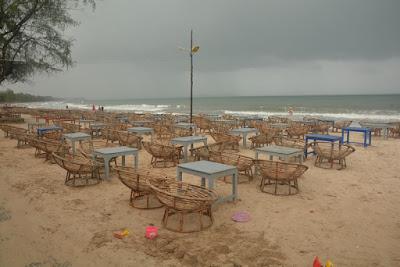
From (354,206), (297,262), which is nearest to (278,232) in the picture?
(297,262)

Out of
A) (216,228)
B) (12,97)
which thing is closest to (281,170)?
(216,228)

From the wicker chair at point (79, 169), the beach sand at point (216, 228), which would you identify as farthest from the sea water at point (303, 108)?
the wicker chair at point (79, 169)

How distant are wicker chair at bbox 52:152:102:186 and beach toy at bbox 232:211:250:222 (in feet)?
9.30

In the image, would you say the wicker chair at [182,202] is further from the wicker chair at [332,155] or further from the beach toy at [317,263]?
the wicker chair at [332,155]

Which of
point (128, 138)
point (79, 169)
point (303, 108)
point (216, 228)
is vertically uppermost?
point (303, 108)

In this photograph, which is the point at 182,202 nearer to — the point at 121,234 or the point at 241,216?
the point at 121,234

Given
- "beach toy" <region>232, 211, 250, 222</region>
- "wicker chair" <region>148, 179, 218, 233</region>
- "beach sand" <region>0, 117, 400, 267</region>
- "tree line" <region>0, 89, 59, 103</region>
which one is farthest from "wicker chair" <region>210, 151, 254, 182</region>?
"tree line" <region>0, 89, 59, 103</region>

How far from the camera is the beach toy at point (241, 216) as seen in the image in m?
4.65

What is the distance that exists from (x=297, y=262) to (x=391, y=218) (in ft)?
6.98

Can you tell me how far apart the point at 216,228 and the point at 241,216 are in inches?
22.2

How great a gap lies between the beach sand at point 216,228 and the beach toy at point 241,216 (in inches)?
2.9

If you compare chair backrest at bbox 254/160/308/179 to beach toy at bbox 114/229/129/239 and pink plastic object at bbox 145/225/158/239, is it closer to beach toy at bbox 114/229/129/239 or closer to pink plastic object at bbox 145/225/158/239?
pink plastic object at bbox 145/225/158/239

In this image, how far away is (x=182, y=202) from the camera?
4129 millimetres

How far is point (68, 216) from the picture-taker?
4.73 meters
